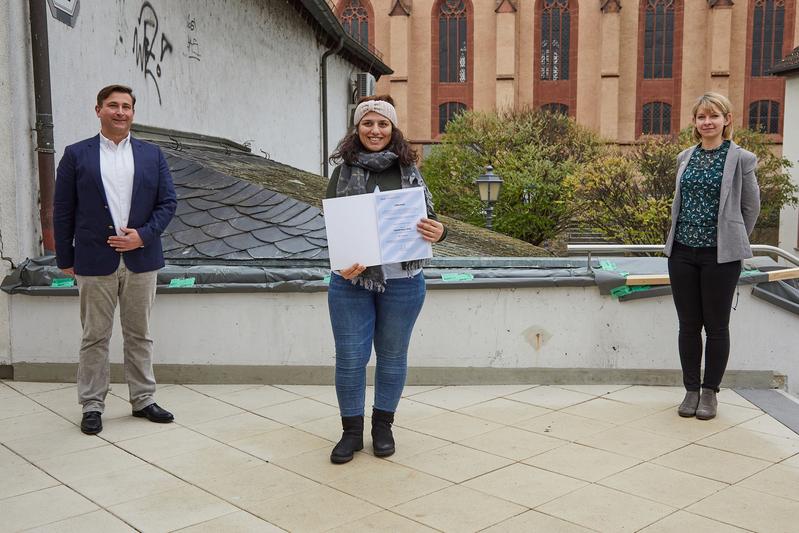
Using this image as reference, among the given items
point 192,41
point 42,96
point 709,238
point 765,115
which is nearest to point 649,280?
point 709,238

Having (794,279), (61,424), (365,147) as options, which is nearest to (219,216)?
(61,424)

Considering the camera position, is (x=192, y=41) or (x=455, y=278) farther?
(x=192, y=41)

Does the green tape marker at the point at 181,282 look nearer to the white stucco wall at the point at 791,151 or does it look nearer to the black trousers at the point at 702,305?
the black trousers at the point at 702,305

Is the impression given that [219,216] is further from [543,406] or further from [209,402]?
[543,406]

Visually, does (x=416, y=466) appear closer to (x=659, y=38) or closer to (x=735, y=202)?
(x=735, y=202)

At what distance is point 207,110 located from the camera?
11188 mm

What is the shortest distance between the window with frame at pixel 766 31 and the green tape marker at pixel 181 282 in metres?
49.7

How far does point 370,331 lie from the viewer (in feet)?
15.3

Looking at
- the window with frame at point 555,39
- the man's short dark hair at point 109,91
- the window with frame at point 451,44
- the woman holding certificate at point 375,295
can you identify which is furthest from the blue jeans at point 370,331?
the window with frame at point 555,39

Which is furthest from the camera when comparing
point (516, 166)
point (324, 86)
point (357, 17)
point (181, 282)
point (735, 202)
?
point (357, 17)

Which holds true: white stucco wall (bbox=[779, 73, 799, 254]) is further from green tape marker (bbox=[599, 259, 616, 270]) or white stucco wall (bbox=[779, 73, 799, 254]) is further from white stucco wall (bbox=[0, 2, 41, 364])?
white stucco wall (bbox=[0, 2, 41, 364])

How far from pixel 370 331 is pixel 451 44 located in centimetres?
4893

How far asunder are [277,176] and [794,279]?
235 inches

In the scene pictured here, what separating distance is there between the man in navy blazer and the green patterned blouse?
327 centimetres
